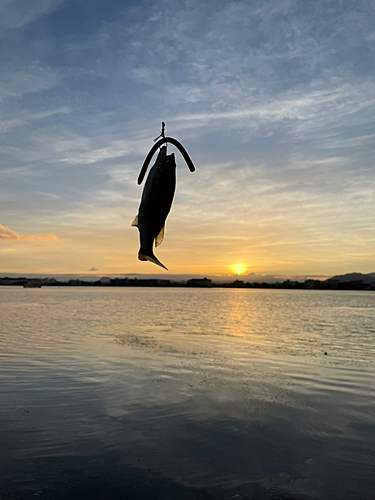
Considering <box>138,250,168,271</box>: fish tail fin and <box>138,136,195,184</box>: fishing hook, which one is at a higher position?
<box>138,136,195,184</box>: fishing hook

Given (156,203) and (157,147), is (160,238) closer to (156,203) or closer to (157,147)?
(156,203)

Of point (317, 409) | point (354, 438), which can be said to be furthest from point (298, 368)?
point (354, 438)

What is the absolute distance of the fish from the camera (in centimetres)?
306

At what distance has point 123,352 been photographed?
22094 millimetres

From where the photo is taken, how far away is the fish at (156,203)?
3.06 metres

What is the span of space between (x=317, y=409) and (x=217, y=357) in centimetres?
932

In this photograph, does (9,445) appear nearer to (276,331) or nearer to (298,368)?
(298,368)

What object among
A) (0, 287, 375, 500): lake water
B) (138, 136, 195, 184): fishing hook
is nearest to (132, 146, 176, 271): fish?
(138, 136, 195, 184): fishing hook

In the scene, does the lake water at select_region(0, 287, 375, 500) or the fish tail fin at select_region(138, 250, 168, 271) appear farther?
the lake water at select_region(0, 287, 375, 500)

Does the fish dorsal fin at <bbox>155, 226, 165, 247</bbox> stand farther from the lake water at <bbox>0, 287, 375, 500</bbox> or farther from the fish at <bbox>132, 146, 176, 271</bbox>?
the lake water at <bbox>0, 287, 375, 500</bbox>

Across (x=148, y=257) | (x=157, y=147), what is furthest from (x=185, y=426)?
(x=157, y=147)

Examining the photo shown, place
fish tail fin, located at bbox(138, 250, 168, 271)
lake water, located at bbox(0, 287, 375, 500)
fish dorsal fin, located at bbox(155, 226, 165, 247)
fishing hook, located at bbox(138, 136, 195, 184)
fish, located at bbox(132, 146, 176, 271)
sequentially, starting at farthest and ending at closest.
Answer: lake water, located at bbox(0, 287, 375, 500)
fish dorsal fin, located at bbox(155, 226, 165, 247)
fish tail fin, located at bbox(138, 250, 168, 271)
fish, located at bbox(132, 146, 176, 271)
fishing hook, located at bbox(138, 136, 195, 184)

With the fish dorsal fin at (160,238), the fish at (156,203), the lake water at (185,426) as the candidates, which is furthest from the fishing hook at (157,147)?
the lake water at (185,426)

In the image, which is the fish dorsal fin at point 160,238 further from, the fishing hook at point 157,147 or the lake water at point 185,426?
the lake water at point 185,426
